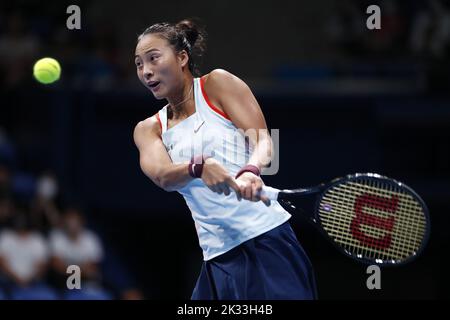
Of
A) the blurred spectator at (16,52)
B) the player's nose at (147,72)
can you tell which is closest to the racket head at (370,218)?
the player's nose at (147,72)

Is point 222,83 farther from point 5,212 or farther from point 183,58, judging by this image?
point 5,212

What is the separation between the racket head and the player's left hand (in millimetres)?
551

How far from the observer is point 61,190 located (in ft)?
35.2

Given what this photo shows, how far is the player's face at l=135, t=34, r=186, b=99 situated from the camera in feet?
15.5

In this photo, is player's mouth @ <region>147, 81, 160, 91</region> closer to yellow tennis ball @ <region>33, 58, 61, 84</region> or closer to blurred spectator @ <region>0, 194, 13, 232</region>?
yellow tennis ball @ <region>33, 58, 61, 84</region>

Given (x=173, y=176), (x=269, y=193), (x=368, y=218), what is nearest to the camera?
(x=269, y=193)

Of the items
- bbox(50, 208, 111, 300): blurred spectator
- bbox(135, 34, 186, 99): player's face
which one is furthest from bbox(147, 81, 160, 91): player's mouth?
bbox(50, 208, 111, 300): blurred spectator

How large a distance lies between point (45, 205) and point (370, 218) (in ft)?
19.4

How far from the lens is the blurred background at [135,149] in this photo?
998 cm

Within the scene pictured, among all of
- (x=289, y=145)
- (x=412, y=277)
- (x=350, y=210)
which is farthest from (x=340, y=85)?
(x=350, y=210)

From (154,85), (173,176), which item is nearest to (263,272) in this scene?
(173,176)

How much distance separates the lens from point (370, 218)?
486 cm

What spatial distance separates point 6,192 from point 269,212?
18.4 ft

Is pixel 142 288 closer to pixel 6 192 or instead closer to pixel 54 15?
pixel 6 192
